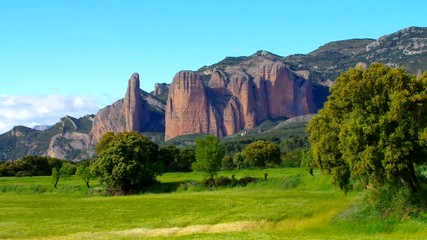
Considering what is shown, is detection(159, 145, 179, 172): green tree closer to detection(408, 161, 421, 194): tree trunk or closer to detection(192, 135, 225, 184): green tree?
detection(192, 135, 225, 184): green tree

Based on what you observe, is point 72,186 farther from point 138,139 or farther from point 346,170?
point 346,170

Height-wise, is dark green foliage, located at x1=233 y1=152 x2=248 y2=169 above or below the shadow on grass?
above

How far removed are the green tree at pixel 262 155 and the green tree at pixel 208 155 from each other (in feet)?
102

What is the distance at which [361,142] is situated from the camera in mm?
28562

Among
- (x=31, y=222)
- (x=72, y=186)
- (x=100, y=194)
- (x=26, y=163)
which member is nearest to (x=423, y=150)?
(x=31, y=222)

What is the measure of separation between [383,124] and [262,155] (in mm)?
75637

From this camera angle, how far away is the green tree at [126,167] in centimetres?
7050

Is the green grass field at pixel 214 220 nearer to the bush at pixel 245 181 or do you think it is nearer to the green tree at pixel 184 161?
the bush at pixel 245 181

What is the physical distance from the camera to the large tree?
90.3 ft

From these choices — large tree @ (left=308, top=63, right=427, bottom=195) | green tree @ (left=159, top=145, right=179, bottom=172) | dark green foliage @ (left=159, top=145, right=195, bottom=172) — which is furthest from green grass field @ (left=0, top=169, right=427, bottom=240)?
dark green foliage @ (left=159, top=145, right=195, bottom=172)

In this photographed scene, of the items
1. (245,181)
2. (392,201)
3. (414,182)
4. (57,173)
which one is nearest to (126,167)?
(57,173)

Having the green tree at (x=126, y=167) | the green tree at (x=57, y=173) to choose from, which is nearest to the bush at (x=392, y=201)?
the green tree at (x=126, y=167)

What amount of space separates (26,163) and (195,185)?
59.3 metres

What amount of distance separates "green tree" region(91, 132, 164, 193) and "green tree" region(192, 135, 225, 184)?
7.35 m
